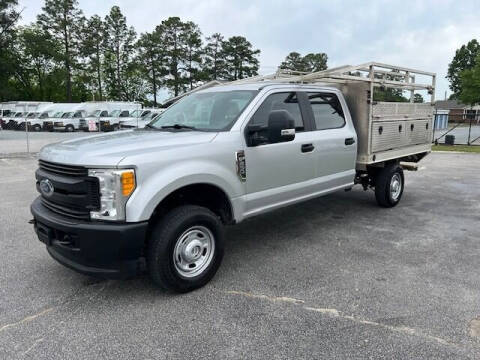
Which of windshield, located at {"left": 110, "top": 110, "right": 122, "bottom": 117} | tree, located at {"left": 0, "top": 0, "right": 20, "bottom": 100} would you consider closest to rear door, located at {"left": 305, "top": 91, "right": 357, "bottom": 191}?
windshield, located at {"left": 110, "top": 110, "right": 122, "bottom": 117}

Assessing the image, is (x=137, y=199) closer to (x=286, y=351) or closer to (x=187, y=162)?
(x=187, y=162)

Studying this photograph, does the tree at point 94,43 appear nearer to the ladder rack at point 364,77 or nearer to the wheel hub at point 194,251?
the ladder rack at point 364,77

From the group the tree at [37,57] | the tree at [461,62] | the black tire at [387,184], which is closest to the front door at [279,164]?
the black tire at [387,184]

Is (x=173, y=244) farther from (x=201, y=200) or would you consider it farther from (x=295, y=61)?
(x=295, y=61)

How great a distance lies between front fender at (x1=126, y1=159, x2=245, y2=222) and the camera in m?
3.05

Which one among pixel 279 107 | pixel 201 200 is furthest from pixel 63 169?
pixel 279 107

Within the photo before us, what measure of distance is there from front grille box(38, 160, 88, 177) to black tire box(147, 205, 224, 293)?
0.76 m

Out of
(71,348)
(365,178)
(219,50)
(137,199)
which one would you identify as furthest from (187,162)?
(219,50)

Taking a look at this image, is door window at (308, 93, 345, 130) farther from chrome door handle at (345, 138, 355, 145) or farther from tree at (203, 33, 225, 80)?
tree at (203, 33, 225, 80)

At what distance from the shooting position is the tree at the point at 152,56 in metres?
48.9

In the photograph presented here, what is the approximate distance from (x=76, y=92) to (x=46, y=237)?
5742 centimetres

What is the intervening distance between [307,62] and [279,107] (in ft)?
218

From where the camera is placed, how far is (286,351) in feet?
8.81

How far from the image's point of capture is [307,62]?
67.1 meters
